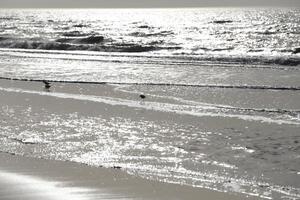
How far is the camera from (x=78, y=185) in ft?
19.0

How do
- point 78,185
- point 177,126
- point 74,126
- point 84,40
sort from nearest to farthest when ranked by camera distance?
point 78,185
point 74,126
point 177,126
point 84,40

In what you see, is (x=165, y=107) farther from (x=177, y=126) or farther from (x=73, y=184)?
(x=73, y=184)

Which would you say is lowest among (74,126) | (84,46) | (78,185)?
(78,185)

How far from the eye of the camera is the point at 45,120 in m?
9.88

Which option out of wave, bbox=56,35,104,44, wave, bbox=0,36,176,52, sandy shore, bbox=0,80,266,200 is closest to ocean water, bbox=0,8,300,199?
sandy shore, bbox=0,80,266,200

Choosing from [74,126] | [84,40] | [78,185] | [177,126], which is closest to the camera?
[78,185]

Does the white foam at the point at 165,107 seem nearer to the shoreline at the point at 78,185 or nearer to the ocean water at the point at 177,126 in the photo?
the ocean water at the point at 177,126

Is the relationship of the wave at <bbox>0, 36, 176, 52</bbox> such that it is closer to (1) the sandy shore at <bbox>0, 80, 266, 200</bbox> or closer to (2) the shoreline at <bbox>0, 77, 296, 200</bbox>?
(2) the shoreline at <bbox>0, 77, 296, 200</bbox>

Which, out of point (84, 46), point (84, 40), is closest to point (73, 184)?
point (84, 46)

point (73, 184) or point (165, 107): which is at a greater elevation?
point (165, 107)

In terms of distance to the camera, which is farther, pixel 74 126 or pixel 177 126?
pixel 177 126

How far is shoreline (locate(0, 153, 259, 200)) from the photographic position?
5434 millimetres

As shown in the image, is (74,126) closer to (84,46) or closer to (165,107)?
(165,107)

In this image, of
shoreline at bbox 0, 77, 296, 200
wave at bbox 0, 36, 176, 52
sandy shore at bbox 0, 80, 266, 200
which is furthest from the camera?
wave at bbox 0, 36, 176, 52
